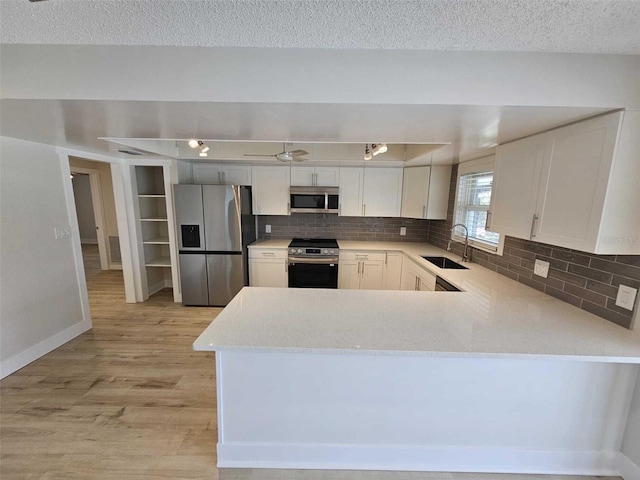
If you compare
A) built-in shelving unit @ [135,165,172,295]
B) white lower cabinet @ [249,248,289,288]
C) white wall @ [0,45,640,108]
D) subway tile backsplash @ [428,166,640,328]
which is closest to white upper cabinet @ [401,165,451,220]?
subway tile backsplash @ [428,166,640,328]

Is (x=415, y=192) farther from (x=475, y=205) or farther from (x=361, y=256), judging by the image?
(x=361, y=256)

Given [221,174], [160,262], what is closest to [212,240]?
[221,174]

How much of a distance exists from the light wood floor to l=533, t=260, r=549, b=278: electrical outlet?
48.0 inches

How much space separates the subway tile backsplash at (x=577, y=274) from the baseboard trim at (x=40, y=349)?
4.43 meters

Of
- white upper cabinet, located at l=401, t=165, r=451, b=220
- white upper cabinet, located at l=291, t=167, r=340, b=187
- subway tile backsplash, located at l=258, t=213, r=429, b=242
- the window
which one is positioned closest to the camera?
the window

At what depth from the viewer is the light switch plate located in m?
1.38

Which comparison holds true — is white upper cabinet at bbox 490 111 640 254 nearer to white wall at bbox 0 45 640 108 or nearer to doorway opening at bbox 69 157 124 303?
white wall at bbox 0 45 640 108

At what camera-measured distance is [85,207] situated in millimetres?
7180

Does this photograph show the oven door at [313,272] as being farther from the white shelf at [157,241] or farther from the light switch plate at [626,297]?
the light switch plate at [626,297]

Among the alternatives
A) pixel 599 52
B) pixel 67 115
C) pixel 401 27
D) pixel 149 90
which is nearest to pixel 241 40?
pixel 149 90

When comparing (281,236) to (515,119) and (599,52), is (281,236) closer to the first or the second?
(515,119)

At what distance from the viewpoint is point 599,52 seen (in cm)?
117

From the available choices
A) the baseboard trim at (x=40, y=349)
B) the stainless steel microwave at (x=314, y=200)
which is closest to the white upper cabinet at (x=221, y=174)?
the stainless steel microwave at (x=314, y=200)

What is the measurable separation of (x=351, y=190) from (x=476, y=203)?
1594mm
